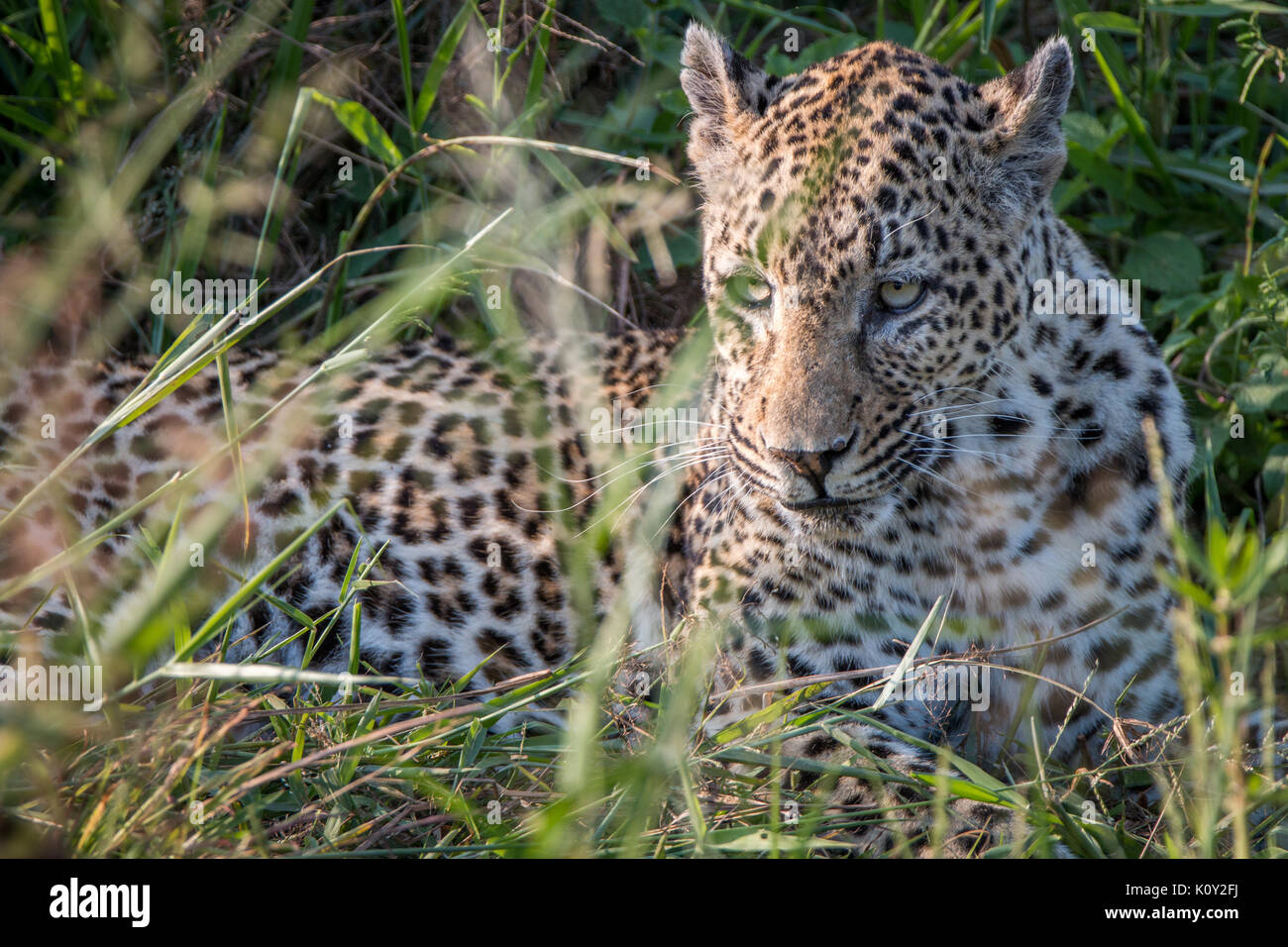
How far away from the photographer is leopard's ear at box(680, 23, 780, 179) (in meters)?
4.15

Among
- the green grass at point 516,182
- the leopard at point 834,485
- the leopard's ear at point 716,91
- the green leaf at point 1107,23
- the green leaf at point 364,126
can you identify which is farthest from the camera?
the green leaf at point 1107,23

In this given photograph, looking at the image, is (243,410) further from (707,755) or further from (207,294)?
(707,755)

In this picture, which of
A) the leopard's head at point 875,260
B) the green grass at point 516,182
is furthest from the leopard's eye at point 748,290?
the green grass at point 516,182

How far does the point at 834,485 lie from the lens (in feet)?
11.9

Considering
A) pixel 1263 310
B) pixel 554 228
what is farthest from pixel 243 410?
pixel 1263 310

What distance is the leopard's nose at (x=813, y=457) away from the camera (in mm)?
3555

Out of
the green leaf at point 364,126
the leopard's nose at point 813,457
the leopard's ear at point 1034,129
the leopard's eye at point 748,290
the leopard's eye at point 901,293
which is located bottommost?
the leopard's nose at point 813,457

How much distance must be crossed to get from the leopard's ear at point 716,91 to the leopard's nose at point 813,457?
107 centimetres

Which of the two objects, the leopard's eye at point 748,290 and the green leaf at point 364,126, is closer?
the leopard's eye at point 748,290

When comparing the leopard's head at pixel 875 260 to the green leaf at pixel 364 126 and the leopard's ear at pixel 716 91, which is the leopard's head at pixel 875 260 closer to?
the leopard's ear at pixel 716 91

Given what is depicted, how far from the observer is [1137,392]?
405cm

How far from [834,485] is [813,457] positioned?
12cm

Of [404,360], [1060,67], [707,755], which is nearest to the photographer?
[707,755]
